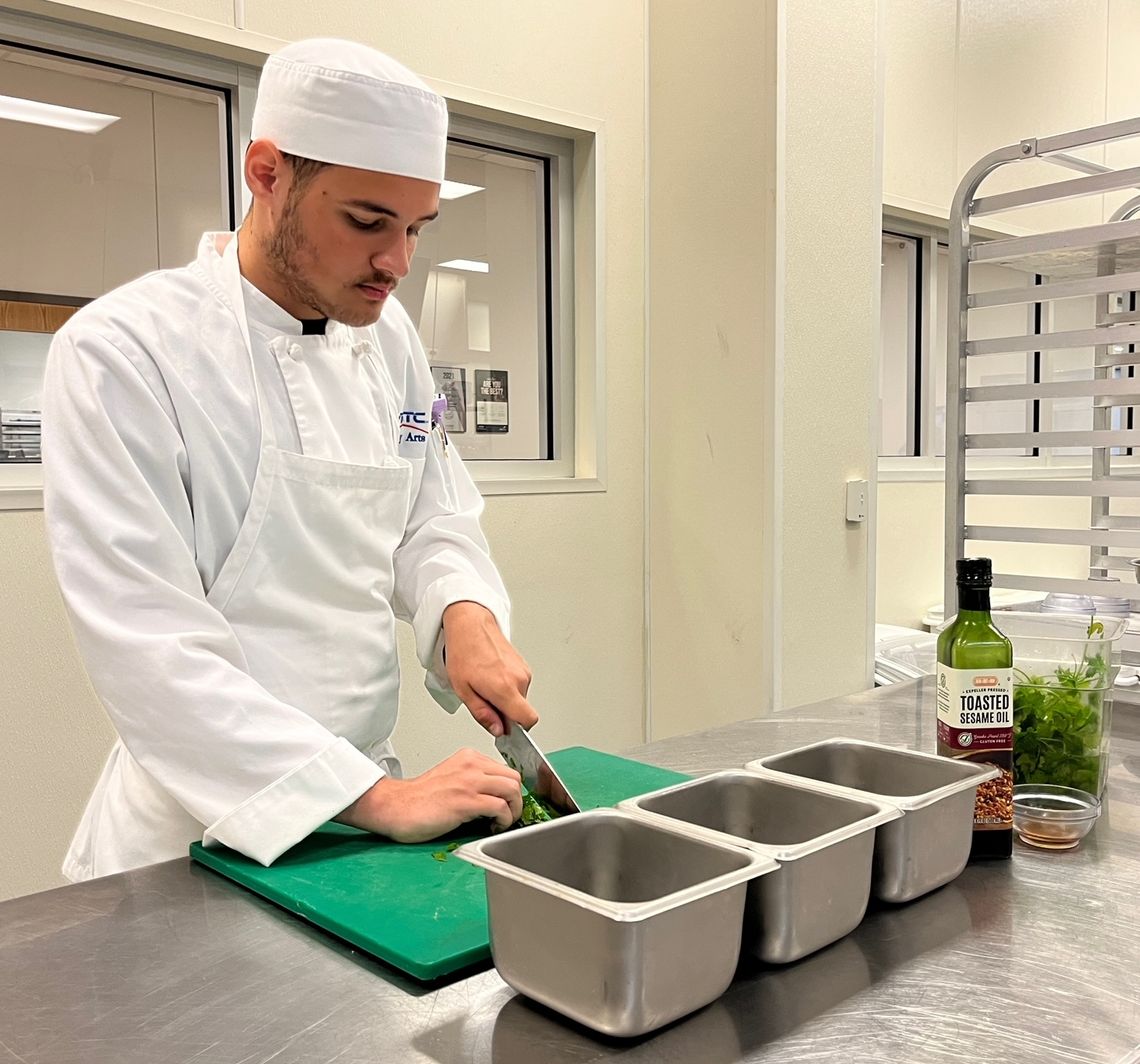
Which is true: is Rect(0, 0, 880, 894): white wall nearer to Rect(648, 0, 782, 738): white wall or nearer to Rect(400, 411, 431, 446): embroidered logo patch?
Result: Rect(648, 0, 782, 738): white wall

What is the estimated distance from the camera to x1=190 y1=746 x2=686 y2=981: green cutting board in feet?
2.51

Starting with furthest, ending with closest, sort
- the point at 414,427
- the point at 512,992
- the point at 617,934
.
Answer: the point at 414,427 < the point at 512,992 < the point at 617,934

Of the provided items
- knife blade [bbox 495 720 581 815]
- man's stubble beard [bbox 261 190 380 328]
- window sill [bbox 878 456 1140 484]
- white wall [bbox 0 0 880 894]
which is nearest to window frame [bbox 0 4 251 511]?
white wall [bbox 0 0 880 894]

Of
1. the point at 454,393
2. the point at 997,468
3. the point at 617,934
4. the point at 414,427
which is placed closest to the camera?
the point at 617,934

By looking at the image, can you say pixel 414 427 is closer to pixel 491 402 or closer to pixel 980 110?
pixel 491 402

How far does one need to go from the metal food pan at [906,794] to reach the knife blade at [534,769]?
198 millimetres

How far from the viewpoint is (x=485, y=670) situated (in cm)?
119

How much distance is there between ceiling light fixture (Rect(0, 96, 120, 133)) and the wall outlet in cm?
196

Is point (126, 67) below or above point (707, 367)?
above

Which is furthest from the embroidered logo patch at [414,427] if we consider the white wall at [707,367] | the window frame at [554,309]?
the window frame at [554,309]

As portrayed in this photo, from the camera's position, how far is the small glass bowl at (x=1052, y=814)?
3.23 ft

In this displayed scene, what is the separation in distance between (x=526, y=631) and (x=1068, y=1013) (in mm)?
1996

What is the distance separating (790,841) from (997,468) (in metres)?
3.54

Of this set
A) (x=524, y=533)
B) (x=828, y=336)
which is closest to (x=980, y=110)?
(x=828, y=336)
